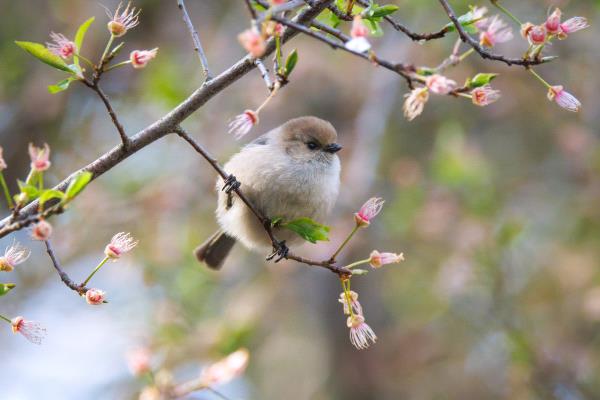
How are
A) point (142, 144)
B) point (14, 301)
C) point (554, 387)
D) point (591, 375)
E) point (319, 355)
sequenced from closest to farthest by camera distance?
1. point (142, 144)
2. point (554, 387)
3. point (591, 375)
4. point (14, 301)
5. point (319, 355)

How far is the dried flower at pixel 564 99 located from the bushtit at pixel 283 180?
175cm

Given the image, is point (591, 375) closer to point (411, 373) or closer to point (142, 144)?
point (411, 373)

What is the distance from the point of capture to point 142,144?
2566 mm

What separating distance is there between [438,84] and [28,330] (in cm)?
159

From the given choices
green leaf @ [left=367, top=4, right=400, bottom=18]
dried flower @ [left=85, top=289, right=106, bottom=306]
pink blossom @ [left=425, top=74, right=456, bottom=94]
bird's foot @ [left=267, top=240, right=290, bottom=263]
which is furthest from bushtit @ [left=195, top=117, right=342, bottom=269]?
pink blossom @ [left=425, top=74, right=456, bottom=94]

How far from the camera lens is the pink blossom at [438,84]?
79.3 inches

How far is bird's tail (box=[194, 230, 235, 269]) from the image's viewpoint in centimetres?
480

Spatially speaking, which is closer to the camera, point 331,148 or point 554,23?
point 554,23

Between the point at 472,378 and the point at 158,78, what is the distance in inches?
176

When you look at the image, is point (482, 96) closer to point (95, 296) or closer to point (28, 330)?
point (95, 296)

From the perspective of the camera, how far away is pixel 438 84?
79.5 inches

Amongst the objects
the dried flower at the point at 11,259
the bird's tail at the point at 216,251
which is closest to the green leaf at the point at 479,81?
the dried flower at the point at 11,259

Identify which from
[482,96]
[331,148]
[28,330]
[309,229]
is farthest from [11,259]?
[331,148]

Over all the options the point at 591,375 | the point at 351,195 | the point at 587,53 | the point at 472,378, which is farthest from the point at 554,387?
the point at 587,53
